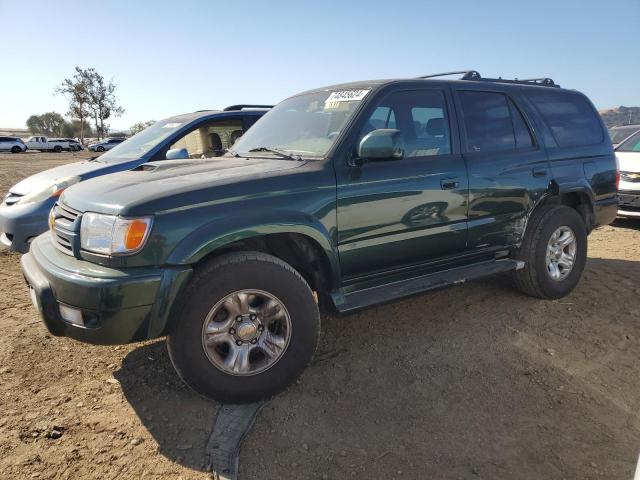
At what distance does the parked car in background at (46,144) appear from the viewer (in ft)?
137

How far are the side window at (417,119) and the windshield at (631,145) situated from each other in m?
6.46

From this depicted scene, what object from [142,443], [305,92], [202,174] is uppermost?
[305,92]

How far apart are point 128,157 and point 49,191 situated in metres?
1.04

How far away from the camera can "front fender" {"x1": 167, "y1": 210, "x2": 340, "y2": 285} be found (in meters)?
2.51

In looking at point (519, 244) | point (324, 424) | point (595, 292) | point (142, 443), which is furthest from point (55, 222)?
point (595, 292)

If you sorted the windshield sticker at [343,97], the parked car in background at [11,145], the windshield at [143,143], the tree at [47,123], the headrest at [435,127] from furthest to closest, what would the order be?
the tree at [47,123]
the parked car in background at [11,145]
the windshield at [143,143]
the headrest at [435,127]
the windshield sticker at [343,97]

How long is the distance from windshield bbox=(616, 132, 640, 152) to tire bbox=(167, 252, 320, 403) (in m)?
7.98

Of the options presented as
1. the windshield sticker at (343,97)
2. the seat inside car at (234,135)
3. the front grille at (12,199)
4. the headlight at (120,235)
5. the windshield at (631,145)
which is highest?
the windshield sticker at (343,97)

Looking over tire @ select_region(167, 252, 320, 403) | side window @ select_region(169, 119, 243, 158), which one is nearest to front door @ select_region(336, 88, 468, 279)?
tire @ select_region(167, 252, 320, 403)

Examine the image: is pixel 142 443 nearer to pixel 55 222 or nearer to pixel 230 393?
pixel 230 393

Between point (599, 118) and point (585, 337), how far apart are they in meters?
2.36

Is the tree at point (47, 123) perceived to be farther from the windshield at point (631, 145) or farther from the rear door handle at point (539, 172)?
the rear door handle at point (539, 172)

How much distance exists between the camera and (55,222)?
9.72ft

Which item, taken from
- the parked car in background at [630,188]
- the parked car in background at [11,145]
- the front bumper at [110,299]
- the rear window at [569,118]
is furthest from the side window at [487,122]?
the parked car in background at [11,145]
